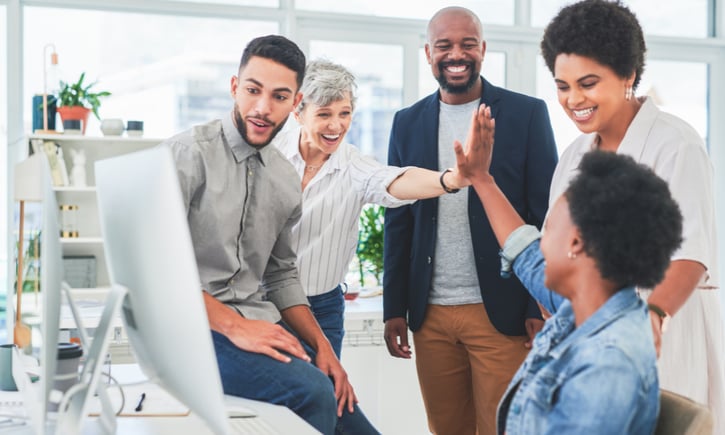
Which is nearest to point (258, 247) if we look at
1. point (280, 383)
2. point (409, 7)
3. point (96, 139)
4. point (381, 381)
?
point (280, 383)

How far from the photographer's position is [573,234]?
49.4 inches

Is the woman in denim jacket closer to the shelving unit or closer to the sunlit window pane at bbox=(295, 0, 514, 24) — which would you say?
the shelving unit

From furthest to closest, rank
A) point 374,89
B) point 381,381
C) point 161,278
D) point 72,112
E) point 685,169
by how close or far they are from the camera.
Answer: point 374,89 → point 72,112 → point 381,381 → point 685,169 → point 161,278

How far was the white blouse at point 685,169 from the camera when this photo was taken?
1612 millimetres

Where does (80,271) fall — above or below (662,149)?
below

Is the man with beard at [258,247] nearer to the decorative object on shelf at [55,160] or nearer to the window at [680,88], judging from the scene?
the decorative object on shelf at [55,160]

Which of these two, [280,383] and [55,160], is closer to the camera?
[280,383]

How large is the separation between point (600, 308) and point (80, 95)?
13.2 feet

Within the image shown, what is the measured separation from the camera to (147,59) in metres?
5.05

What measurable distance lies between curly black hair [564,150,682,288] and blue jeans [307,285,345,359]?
128 centimetres

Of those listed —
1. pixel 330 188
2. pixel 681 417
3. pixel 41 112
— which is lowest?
pixel 681 417

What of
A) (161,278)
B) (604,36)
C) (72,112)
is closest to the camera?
(161,278)

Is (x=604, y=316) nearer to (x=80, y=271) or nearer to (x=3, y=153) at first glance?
(x=80, y=271)

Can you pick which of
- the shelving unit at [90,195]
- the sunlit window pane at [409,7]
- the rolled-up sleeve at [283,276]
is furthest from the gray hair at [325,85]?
the sunlit window pane at [409,7]
